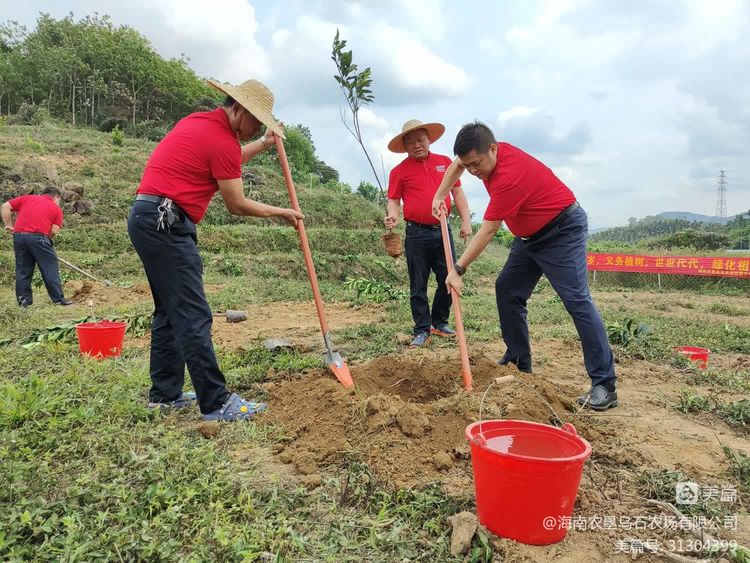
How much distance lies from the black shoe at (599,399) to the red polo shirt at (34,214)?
24.5ft

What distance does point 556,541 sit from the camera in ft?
6.12

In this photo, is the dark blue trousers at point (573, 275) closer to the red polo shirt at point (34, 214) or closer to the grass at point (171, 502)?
the grass at point (171, 502)

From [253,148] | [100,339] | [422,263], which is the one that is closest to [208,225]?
[100,339]

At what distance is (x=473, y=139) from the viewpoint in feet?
10.6

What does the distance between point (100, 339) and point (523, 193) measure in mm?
3540

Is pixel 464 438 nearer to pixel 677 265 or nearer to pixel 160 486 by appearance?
pixel 160 486

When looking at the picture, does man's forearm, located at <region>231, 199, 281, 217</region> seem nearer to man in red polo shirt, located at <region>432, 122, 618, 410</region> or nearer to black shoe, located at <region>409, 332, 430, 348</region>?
man in red polo shirt, located at <region>432, 122, 618, 410</region>

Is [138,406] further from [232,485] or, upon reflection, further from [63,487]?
[232,485]

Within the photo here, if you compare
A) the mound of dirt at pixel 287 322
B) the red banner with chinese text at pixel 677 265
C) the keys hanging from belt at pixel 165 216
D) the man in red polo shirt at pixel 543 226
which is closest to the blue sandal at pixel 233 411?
the keys hanging from belt at pixel 165 216

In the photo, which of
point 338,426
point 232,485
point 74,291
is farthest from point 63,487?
point 74,291

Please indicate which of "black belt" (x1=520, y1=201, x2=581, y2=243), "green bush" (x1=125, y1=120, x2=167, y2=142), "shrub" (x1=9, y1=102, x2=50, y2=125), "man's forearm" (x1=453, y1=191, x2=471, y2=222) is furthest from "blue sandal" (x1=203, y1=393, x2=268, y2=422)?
"shrub" (x1=9, y1=102, x2=50, y2=125)

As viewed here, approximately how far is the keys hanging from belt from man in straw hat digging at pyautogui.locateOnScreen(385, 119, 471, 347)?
2671 millimetres

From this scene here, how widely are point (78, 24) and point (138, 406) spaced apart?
53.3m

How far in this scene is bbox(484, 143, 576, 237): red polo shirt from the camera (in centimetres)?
326
